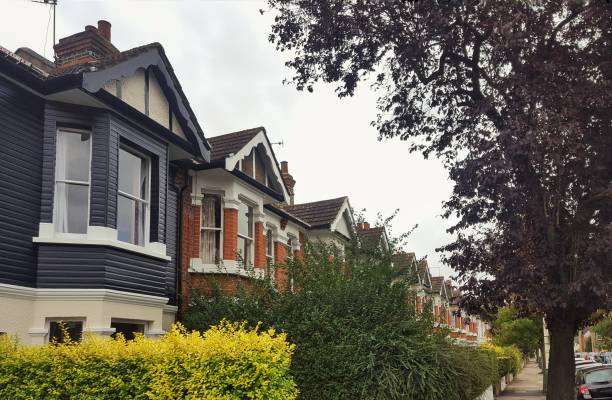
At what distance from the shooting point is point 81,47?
1284 cm

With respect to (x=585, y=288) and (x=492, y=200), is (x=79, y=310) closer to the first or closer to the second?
(x=492, y=200)

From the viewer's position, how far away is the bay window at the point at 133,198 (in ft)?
37.9

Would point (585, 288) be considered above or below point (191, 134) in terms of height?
below

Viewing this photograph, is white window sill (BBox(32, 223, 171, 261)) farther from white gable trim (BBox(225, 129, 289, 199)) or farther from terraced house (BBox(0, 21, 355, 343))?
white gable trim (BBox(225, 129, 289, 199))

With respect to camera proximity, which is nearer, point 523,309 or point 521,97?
point 521,97

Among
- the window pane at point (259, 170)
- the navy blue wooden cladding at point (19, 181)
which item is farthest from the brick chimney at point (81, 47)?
the window pane at point (259, 170)

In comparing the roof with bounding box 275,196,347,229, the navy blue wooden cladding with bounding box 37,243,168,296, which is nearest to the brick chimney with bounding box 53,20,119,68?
the navy blue wooden cladding with bounding box 37,243,168,296

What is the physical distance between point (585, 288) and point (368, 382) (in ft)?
17.0

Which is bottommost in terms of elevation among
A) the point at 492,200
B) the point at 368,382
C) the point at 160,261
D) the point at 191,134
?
the point at 368,382

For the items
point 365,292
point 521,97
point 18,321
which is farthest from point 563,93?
point 18,321

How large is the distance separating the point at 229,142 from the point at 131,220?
4.98 m

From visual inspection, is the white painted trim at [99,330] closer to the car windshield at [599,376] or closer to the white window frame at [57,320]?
the white window frame at [57,320]

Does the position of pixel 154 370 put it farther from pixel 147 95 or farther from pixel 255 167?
pixel 255 167

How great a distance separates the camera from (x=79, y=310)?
10000 mm
